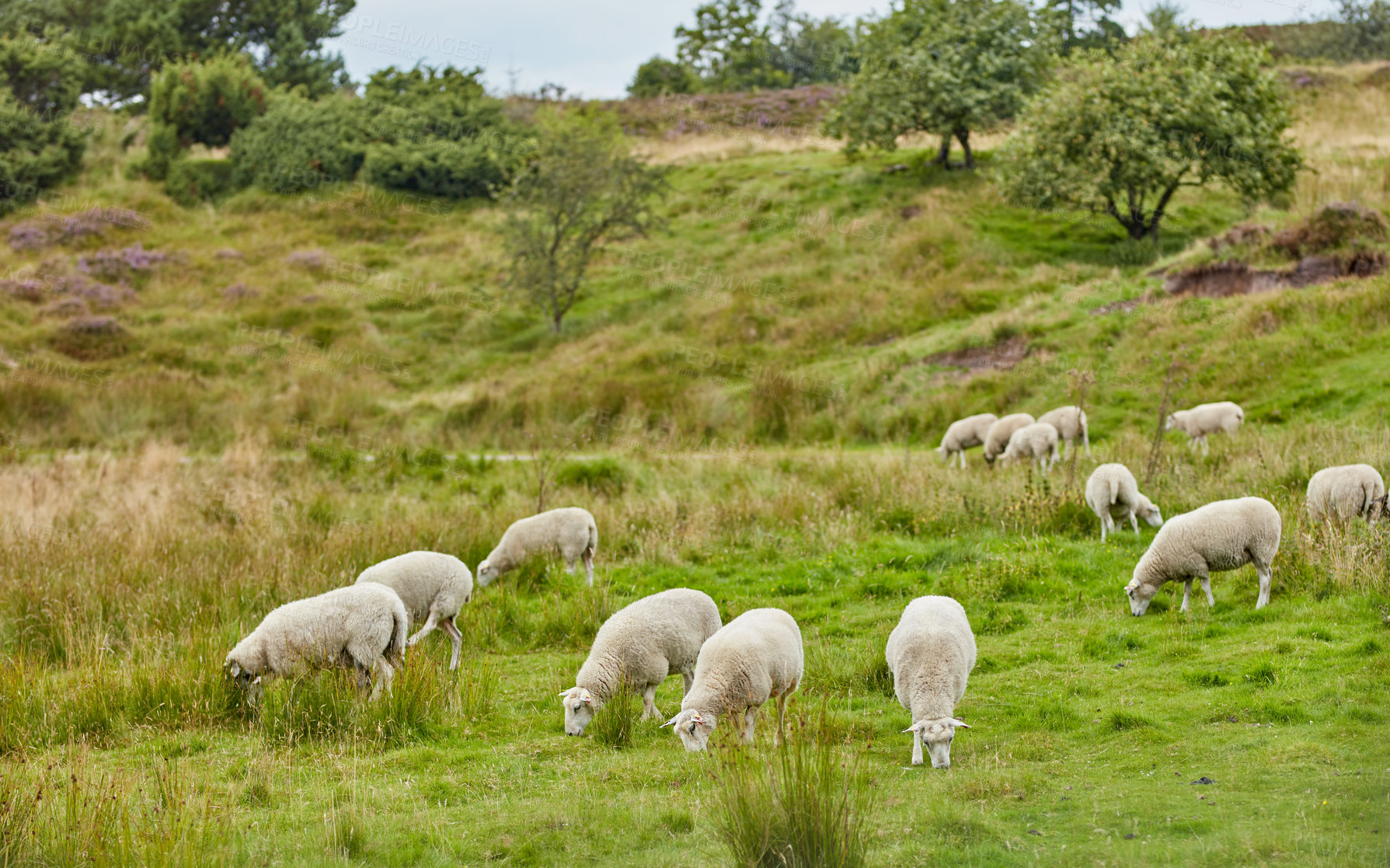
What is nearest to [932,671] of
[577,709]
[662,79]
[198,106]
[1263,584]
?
[577,709]

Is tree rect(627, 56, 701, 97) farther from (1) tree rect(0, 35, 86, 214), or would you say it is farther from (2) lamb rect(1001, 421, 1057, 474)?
(2) lamb rect(1001, 421, 1057, 474)

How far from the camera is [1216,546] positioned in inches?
390

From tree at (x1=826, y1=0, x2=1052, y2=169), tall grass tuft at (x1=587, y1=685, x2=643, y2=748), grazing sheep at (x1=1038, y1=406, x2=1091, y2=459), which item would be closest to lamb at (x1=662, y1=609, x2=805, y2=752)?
tall grass tuft at (x1=587, y1=685, x2=643, y2=748)

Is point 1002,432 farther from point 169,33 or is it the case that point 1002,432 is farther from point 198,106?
point 169,33

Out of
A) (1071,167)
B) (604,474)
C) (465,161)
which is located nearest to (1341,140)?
(1071,167)

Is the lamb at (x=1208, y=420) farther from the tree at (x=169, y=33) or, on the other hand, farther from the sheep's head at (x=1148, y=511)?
the tree at (x=169, y=33)

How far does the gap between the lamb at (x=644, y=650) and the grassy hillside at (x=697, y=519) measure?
1.36ft

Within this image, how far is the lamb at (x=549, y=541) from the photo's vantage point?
13.0 m

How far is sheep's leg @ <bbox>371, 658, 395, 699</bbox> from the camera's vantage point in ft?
27.1

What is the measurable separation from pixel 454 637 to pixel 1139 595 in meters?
6.94

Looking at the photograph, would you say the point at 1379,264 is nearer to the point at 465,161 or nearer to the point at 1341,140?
the point at 1341,140

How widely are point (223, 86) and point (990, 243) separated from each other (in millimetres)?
37684

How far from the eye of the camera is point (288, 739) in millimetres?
7715

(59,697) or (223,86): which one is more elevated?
(223,86)
